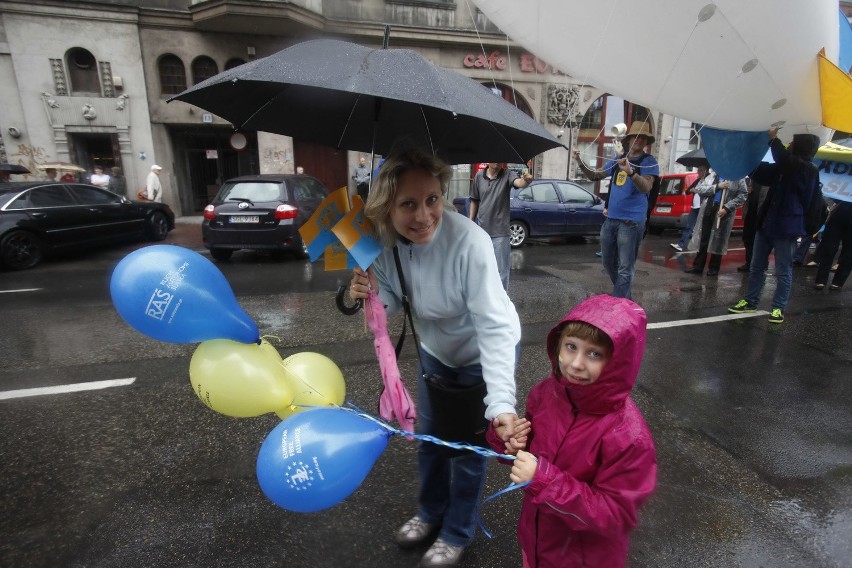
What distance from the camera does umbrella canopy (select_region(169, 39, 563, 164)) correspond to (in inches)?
55.9

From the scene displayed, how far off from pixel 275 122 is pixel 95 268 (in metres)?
7.82

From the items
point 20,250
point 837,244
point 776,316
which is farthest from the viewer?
point 20,250

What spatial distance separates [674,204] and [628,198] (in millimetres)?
8561

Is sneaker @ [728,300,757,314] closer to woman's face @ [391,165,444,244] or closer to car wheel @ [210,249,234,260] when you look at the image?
woman's face @ [391,165,444,244]

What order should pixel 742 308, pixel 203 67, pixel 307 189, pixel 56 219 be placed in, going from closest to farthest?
1. pixel 742 308
2. pixel 56 219
3. pixel 307 189
4. pixel 203 67

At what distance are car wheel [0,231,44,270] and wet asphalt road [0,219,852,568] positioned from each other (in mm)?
2774

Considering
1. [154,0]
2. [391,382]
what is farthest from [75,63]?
[391,382]

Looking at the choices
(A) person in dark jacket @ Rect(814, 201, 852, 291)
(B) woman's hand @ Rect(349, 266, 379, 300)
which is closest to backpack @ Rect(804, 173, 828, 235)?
(A) person in dark jacket @ Rect(814, 201, 852, 291)

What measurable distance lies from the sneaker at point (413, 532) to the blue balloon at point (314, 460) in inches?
32.7

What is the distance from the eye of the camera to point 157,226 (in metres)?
10.9

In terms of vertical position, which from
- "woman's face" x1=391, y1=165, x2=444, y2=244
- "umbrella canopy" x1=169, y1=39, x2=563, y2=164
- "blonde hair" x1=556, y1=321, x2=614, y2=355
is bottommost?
"blonde hair" x1=556, y1=321, x2=614, y2=355

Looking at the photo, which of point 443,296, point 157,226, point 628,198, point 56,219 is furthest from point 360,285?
point 157,226

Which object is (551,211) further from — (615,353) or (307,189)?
(615,353)

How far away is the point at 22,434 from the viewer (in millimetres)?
3023
